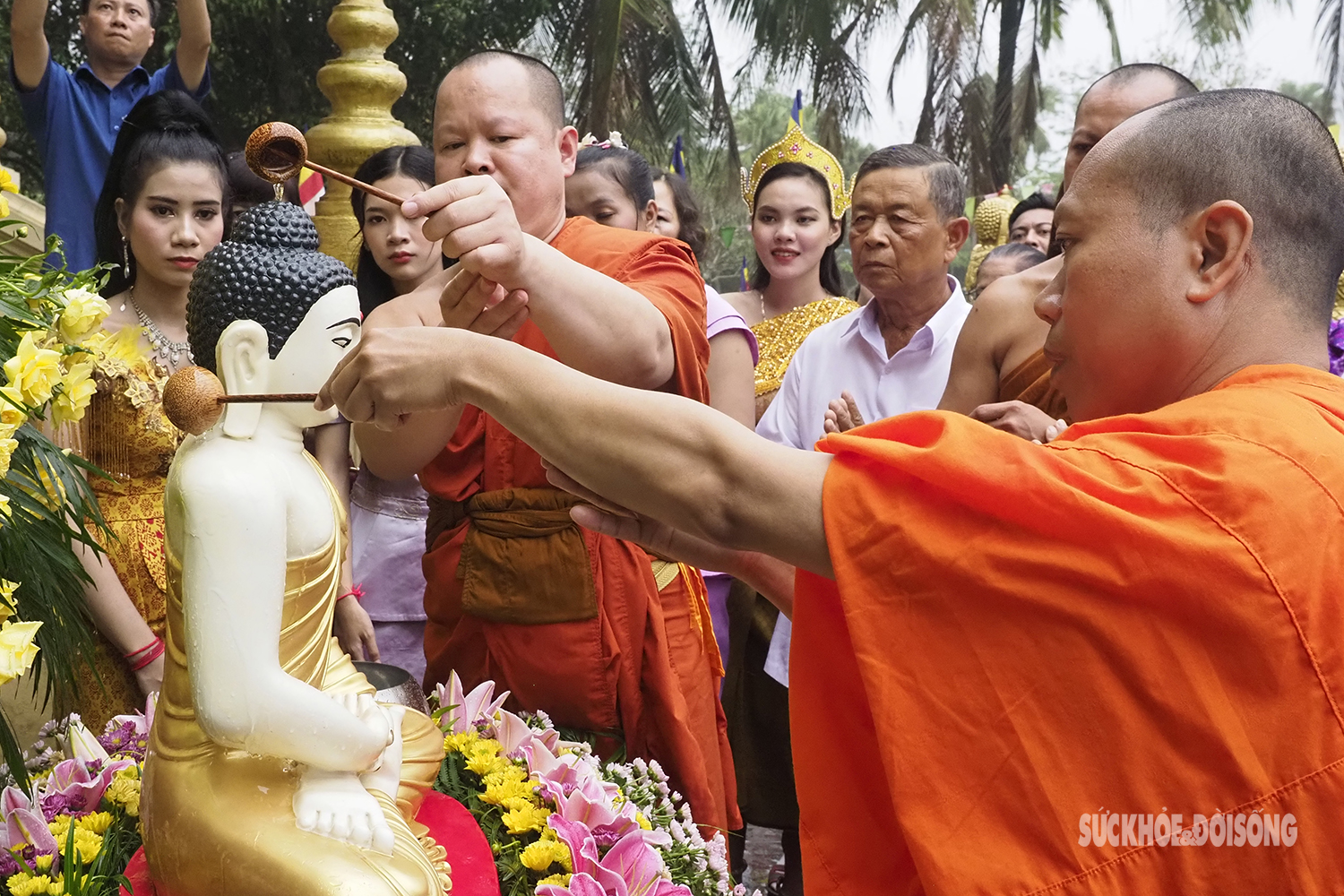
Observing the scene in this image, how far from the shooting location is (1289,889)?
1.28 m

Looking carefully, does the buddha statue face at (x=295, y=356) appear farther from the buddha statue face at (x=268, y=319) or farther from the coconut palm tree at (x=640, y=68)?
the coconut palm tree at (x=640, y=68)

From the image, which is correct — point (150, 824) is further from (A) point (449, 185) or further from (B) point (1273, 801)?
(B) point (1273, 801)

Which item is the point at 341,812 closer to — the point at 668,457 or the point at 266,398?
the point at 266,398

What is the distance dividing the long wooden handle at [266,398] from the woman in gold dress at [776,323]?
2272 millimetres

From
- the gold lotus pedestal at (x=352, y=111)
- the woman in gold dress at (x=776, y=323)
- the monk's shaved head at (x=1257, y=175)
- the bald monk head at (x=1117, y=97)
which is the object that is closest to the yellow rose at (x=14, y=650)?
the monk's shaved head at (x=1257, y=175)

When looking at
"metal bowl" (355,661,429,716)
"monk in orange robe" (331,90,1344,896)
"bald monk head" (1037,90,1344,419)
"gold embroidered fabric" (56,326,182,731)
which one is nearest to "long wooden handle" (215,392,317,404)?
"monk in orange robe" (331,90,1344,896)

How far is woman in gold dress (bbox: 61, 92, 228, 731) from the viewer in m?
2.68

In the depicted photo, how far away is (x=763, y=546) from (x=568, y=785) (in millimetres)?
1071

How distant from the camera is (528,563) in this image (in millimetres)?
2531

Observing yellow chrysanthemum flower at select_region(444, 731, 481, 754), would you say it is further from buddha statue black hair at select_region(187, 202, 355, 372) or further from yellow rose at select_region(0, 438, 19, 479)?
yellow rose at select_region(0, 438, 19, 479)

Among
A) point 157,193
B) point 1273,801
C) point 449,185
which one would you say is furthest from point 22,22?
point 1273,801

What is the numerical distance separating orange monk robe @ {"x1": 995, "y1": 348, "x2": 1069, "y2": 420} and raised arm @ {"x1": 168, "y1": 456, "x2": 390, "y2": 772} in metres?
1.58

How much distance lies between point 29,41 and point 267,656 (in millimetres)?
3056

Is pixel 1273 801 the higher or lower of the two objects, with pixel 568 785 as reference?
higher
